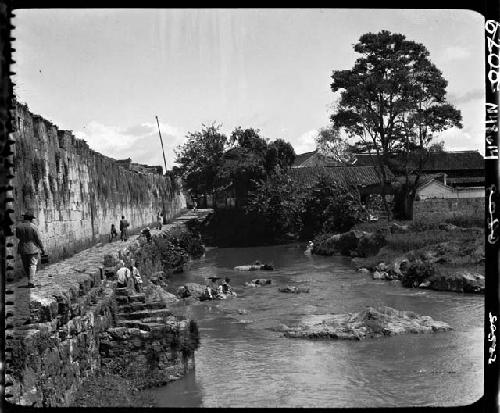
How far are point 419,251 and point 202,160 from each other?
66.9ft

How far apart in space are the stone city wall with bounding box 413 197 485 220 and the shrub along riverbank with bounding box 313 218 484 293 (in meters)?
0.58

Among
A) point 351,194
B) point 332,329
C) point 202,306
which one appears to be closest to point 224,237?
point 351,194

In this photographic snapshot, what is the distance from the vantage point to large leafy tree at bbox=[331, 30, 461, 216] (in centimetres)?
2512

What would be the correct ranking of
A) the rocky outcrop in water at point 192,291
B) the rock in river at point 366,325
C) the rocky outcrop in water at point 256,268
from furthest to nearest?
the rocky outcrop in water at point 256,268 → the rocky outcrop in water at point 192,291 → the rock in river at point 366,325

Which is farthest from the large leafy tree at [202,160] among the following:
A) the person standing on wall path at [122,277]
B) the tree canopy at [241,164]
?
the person standing on wall path at [122,277]

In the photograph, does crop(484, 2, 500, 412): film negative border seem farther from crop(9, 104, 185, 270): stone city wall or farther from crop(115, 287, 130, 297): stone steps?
crop(115, 287, 130, 297): stone steps

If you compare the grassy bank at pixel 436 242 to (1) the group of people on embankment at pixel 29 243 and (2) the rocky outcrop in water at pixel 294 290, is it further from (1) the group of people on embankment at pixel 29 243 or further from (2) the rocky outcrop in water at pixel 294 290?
(1) the group of people on embankment at pixel 29 243

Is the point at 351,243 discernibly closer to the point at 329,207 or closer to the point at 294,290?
the point at 329,207

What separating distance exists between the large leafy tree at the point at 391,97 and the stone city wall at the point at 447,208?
2515 millimetres

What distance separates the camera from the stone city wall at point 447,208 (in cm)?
2676

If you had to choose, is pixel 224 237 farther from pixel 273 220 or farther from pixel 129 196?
pixel 129 196

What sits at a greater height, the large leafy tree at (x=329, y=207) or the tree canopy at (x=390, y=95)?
the tree canopy at (x=390, y=95)

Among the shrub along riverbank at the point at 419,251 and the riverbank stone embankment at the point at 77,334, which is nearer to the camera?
the riverbank stone embankment at the point at 77,334

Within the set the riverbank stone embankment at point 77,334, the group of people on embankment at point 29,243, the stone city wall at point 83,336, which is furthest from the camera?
the group of people on embankment at point 29,243
